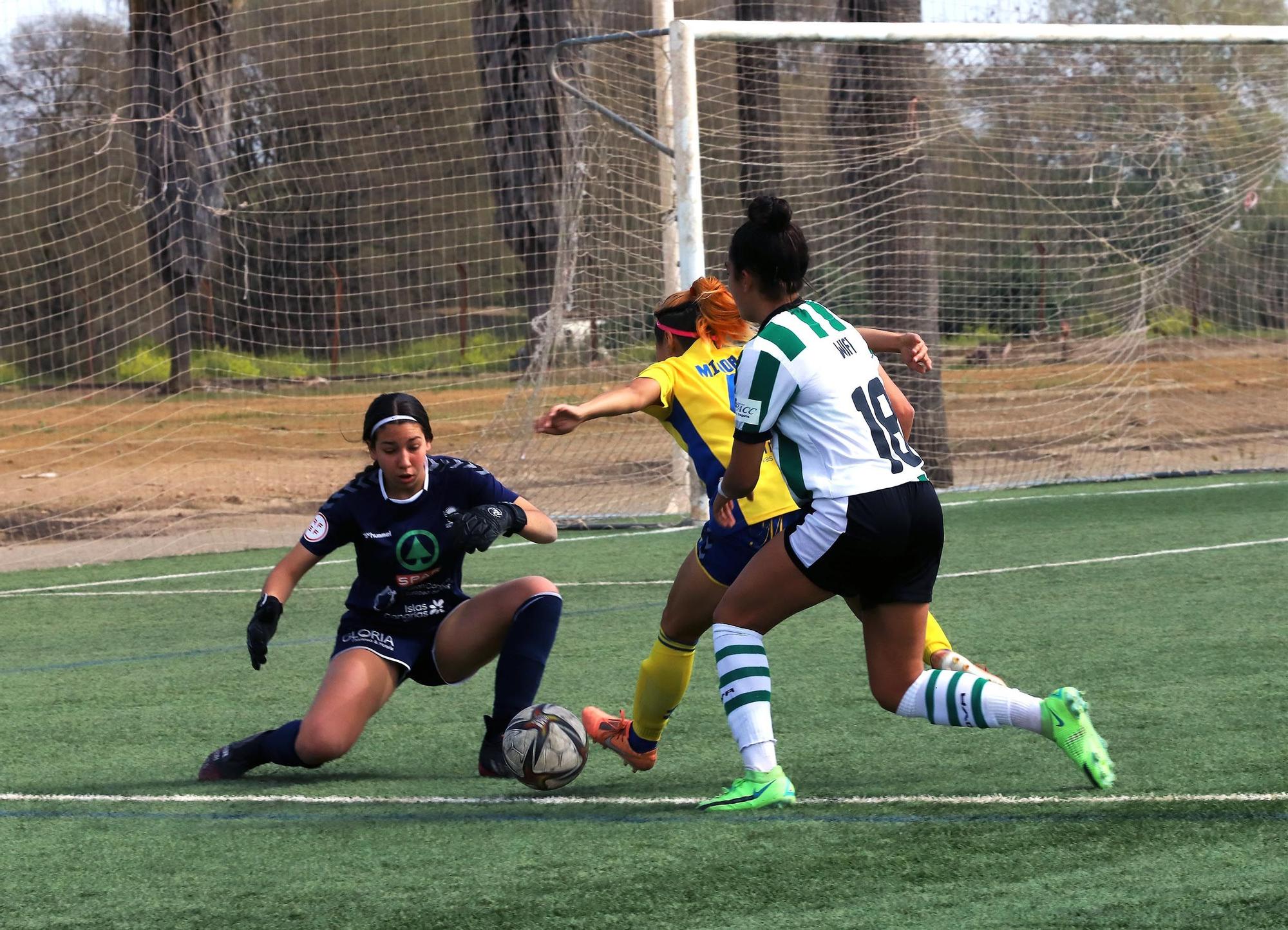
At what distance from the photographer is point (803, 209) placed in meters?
12.6

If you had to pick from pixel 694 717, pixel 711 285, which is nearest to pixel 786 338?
pixel 711 285

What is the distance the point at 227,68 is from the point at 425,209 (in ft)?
8.23

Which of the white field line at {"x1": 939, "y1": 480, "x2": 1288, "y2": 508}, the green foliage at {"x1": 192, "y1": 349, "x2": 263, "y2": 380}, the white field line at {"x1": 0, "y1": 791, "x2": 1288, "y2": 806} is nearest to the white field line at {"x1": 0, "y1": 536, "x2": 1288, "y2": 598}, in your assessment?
the white field line at {"x1": 939, "y1": 480, "x2": 1288, "y2": 508}

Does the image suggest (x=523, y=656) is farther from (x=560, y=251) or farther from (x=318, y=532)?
(x=560, y=251)

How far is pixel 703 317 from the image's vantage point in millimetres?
4949

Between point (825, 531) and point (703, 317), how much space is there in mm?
1177

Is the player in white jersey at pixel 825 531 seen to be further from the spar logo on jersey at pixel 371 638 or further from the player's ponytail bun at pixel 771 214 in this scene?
the spar logo on jersey at pixel 371 638

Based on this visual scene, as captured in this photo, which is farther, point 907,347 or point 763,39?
point 763,39

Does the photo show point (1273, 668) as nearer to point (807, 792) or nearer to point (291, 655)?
point (807, 792)

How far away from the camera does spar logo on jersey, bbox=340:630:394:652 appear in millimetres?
5031

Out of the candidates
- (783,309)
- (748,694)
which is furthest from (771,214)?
(748,694)

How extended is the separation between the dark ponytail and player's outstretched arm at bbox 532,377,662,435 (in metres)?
0.58

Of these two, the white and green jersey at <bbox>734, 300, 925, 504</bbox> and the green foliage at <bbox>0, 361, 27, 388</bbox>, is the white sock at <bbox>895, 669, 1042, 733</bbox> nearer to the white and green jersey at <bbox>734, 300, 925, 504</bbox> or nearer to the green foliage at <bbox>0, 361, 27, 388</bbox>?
the white and green jersey at <bbox>734, 300, 925, 504</bbox>

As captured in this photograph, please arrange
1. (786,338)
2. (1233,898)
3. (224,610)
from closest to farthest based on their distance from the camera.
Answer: (1233,898) < (786,338) < (224,610)
